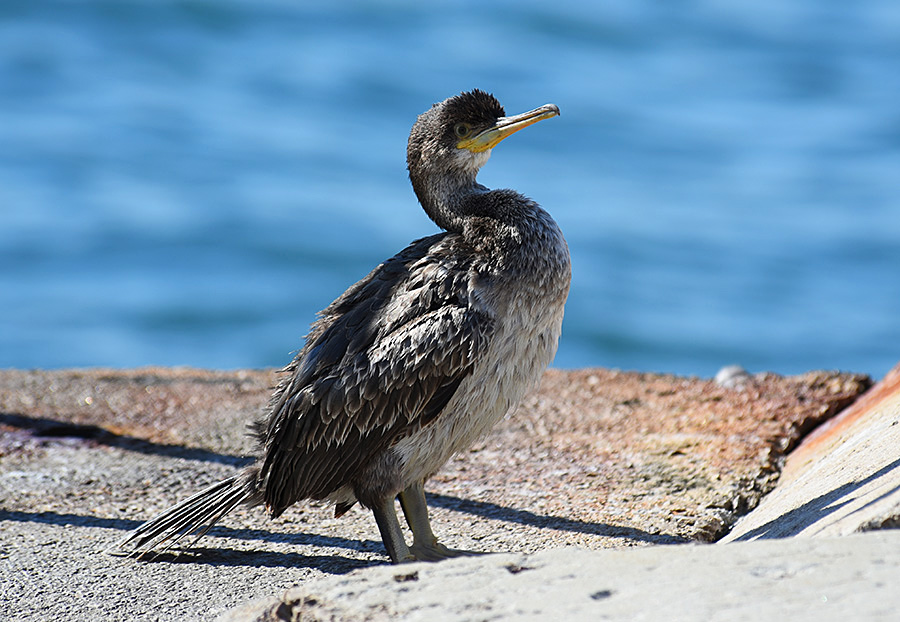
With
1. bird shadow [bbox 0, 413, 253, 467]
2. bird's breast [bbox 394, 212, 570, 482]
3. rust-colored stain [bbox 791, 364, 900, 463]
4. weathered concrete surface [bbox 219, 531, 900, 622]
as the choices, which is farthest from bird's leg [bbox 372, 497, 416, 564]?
rust-colored stain [bbox 791, 364, 900, 463]

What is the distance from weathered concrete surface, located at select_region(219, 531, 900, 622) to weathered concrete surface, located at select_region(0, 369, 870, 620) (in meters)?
0.97

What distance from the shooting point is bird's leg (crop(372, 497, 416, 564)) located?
3.71 metres

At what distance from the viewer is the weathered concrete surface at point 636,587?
2.25m

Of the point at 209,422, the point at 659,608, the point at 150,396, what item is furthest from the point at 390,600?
the point at 150,396

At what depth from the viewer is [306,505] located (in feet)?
14.9

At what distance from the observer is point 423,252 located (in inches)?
158

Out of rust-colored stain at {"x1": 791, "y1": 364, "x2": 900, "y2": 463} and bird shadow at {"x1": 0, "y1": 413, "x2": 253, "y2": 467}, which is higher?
bird shadow at {"x1": 0, "y1": 413, "x2": 253, "y2": 467}

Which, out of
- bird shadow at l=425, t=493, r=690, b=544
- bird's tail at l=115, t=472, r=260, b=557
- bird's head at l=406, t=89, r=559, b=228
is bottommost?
bird shadow at l=425, t=493, r=690, b=544

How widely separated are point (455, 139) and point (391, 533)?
5.19ft

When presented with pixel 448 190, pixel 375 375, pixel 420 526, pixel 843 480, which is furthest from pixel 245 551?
pixel 843 480

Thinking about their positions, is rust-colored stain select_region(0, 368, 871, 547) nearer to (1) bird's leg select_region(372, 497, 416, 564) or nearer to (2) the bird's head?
(1) bird's leg select_region(372, 497, 416, 564)

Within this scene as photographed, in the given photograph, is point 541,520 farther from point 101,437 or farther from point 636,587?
A: point 101,437

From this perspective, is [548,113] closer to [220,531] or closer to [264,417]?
[264,417]

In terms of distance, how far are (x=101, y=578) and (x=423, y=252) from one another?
166 cm
